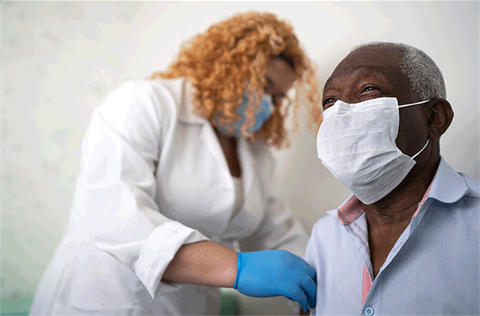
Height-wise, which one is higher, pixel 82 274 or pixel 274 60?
pixel 274 60

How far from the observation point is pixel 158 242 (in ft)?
3.00

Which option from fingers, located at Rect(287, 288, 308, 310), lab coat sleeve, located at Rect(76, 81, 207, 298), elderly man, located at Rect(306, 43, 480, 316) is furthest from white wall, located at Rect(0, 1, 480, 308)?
elderly man, located at Rect(306, 43, 480, 316)

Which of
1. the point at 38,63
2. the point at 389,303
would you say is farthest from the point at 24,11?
the point at 389,303

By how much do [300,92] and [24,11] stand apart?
1.28 metres

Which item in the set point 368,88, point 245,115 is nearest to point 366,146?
point 368,88

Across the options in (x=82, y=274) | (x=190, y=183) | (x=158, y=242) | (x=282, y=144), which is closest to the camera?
(x=158, y=242)

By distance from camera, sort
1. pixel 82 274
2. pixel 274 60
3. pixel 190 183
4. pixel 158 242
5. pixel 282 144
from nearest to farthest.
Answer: pixel 158 242 → pixel 82 274 → pixel 190 183 → pixel 274 60 → pixel 282 144

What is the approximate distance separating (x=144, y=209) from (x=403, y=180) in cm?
62

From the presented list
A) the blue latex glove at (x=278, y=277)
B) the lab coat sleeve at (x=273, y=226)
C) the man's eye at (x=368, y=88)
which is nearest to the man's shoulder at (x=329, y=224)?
the blue latex glove at (x=278, y=277)

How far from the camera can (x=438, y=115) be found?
0.75 metres

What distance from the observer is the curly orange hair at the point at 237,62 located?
1.31 metres

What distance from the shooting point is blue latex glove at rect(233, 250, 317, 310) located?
2.90 ft

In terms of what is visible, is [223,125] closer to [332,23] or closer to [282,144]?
[282,144]

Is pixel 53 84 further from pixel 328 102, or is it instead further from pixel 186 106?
pixel 328 102
